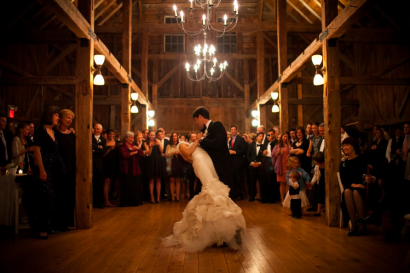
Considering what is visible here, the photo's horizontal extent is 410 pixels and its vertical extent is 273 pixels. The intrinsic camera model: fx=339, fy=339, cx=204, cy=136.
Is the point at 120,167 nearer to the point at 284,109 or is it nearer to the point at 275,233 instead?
the point at 275,233

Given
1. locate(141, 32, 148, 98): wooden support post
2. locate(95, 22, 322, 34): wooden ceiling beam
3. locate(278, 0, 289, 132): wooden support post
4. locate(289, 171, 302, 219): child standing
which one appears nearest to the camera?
locate(289, 171, 302, 219): child standing

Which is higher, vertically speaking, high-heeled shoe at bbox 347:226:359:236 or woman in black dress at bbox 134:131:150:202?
woman in black dress at bbox 134:131:150:202

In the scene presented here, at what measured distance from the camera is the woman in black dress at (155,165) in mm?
7535

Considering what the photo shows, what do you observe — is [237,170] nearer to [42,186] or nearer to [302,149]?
[302,149]

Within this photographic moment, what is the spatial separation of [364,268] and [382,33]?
14.4 ft

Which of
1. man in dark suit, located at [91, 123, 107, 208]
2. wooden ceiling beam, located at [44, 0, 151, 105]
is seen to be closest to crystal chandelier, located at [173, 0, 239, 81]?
wooden ceiling beam, located at [44, 0, 151, 105]

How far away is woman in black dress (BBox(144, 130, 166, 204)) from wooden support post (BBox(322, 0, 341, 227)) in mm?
3818

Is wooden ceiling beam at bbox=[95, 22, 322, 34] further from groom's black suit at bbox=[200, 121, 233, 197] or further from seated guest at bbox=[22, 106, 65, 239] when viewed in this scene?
groom's black suit at bbox=[200, 121, 233, 197]

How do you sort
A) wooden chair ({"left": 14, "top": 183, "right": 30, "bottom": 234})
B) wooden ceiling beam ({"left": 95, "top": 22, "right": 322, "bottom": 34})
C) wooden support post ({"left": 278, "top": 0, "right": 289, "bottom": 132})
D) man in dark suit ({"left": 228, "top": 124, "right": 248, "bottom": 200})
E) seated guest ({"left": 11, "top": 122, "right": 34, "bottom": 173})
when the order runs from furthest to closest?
wooden ceiling beam ({"left": 95, "top": 22, "right": 322, "bottom": 34}) < wooden support post ({"left": 278, "top": 0, "right": 289, "bottom": 132}) < man in dark suit ({"left": 228, "top": 124, "right": 248, "bottom": 200}) < seated guest ({"left": 11, "top": 122, "right": 34, "bottom": 173}) < wooden chair ({"left": 14, "top": 183, "right": 30, "bottom": 234})

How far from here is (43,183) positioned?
4176 mm

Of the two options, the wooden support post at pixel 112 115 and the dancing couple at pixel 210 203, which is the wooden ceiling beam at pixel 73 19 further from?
the wooden support post at pixel 112 115

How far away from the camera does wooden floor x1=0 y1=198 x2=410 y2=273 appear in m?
2.95

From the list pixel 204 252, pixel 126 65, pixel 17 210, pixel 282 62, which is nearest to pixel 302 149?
pixel 282 62

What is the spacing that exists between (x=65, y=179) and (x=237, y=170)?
4.33 meters
